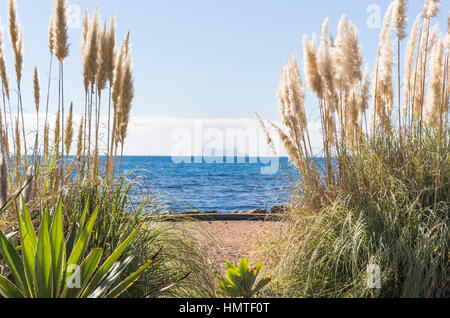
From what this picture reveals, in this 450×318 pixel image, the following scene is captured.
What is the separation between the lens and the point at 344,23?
3328 millimetres

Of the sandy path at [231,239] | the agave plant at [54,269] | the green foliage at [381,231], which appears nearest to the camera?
the agave plant at [54,269]

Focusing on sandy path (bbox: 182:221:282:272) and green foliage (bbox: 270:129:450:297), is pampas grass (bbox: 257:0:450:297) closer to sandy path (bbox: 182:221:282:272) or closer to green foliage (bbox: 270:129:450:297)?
green foliage (bbox: 270:129:450:297)

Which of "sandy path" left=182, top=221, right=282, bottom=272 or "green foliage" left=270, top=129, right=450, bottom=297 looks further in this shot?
"sandy path" left=182, top=221, right=282, bottom=272

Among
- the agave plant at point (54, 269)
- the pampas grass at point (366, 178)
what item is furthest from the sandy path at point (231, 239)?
the agave plant at point (54, 269)

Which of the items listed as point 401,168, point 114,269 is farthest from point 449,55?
point 114,269

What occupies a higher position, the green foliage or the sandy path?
the green foliage

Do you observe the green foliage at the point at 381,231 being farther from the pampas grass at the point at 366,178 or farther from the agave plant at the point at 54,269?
the agave plant at the point at 54,269

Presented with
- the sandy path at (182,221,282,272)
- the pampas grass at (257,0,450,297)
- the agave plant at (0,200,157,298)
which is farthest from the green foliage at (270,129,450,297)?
the agave plant at (0,200,157,298)

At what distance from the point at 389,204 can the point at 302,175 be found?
1.06 meters

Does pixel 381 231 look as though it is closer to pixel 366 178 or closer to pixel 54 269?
pixel 366 178

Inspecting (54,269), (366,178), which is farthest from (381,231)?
(54,269)

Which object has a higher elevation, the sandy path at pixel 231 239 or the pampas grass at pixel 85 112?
the pampas grass at pixel 85 112

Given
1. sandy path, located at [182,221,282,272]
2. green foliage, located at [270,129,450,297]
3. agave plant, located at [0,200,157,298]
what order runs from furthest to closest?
sandy path, located at [182,221,282,272] < green foliage, located at [270,129,450,297] < agave plant, located at [0,200,157,298]

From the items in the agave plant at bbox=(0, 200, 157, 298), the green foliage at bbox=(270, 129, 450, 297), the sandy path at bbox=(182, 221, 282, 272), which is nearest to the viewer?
the agave plant at bbox=(0, 200, 157, 298)
